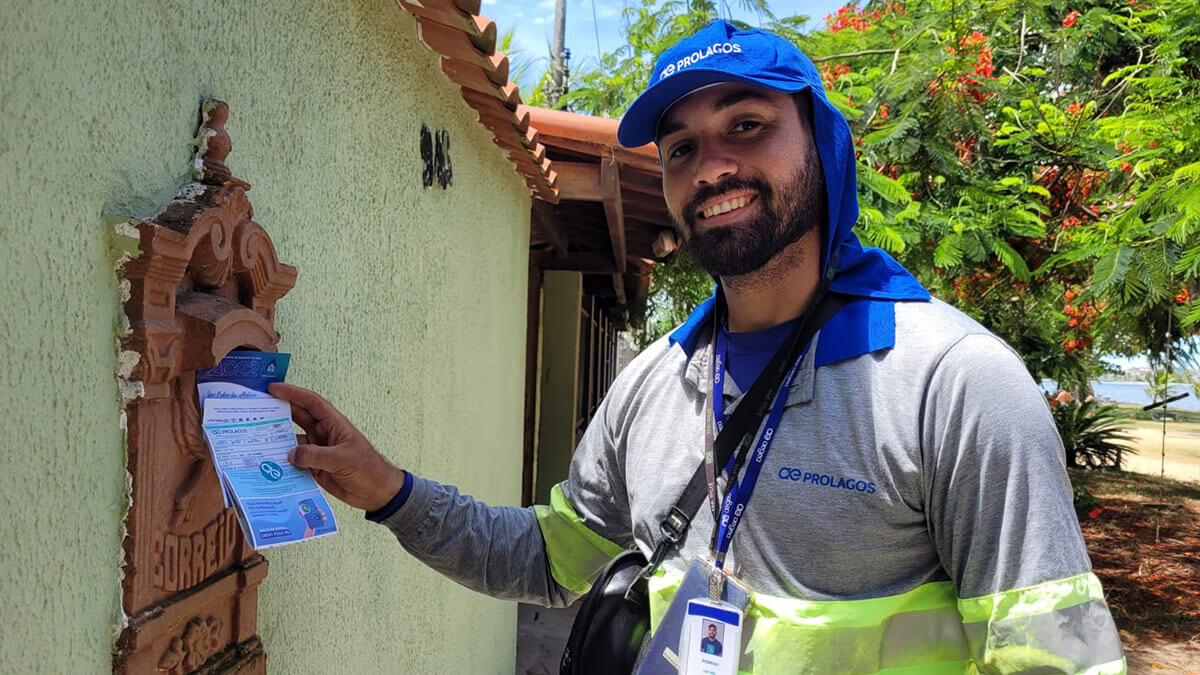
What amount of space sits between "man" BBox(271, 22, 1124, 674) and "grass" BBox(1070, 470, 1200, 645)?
7014mm

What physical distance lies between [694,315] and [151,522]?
107 centimetres

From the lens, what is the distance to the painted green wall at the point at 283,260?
2.91ft

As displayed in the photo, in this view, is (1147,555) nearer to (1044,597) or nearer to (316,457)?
(1044,597)

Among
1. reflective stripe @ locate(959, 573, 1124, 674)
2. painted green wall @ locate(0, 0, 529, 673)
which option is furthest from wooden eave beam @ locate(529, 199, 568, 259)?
reflective stripe @ locate(959, 573, 1124, 674)

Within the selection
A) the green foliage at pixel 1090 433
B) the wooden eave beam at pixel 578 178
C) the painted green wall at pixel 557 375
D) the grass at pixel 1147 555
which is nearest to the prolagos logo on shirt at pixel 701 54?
the wooden eave beam at pixel 578 178

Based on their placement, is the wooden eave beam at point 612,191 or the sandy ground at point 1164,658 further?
the sandy ground at point 1164,658

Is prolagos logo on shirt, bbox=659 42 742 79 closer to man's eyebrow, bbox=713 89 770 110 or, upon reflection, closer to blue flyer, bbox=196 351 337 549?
man's eyebrow, bbox=713 89 770 110

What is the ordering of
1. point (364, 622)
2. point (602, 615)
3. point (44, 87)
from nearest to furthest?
point (44, 87) → point (602, 615) → point (364, 622)

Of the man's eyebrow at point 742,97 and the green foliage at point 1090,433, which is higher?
the man's eyebrow at point 742,97

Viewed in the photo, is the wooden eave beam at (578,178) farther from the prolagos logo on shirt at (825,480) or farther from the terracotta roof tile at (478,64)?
the prolagos logo on shirt at (825,480)

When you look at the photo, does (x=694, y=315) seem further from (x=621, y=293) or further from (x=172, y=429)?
(x=621, y=293)

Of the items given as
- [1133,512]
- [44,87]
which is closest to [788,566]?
[44,87]

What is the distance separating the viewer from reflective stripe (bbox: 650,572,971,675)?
1.27m

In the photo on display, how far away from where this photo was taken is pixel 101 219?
0.99 metres
